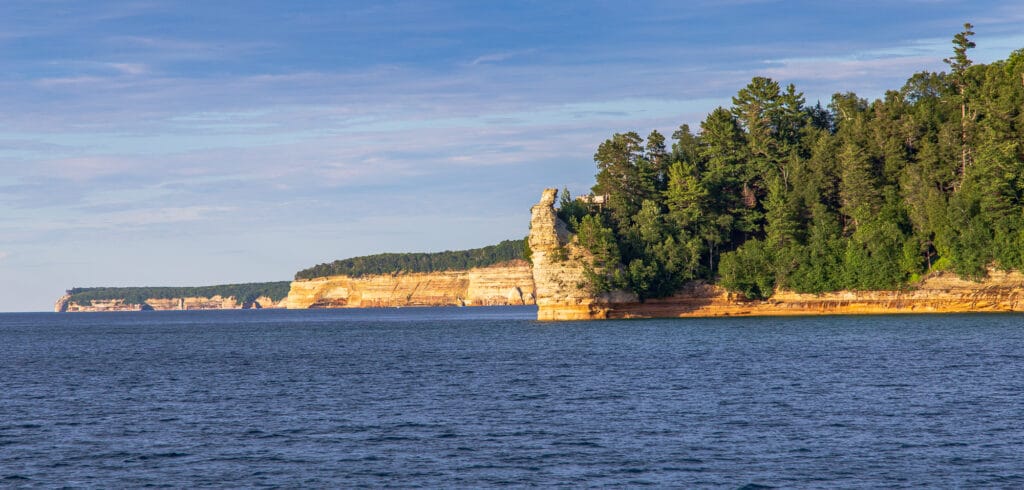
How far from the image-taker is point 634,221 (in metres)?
126

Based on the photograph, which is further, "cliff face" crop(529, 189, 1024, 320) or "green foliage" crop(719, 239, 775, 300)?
"green foliage" crop(719, 239, 775, 300)

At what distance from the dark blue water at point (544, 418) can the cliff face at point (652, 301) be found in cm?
3990

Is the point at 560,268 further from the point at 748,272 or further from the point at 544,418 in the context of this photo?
the point at 544,418

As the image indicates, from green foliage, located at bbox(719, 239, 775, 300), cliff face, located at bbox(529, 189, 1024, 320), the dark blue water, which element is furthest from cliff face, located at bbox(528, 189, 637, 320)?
the dark blue water

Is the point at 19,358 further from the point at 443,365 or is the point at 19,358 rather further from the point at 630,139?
the point at 630,139

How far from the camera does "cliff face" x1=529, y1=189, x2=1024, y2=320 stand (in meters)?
112

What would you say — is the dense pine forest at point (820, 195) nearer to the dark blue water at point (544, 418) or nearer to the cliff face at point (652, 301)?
the cliff face at point (652, 301)

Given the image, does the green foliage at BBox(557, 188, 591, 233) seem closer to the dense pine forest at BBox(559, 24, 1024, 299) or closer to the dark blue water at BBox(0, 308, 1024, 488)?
the dense pine forest at BBox(559, 24, 1024, 299)

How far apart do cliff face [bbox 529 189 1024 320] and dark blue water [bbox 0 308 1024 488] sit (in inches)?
A: 1571

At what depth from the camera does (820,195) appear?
4879 inches

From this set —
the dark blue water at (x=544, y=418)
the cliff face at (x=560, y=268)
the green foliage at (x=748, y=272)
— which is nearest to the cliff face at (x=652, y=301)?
the cliff face at (x=560, y=268)

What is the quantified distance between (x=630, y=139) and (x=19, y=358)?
3029 inches

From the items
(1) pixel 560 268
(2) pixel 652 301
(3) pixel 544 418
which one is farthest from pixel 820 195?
(3) pixel 544 418

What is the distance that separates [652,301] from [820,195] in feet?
82.3
